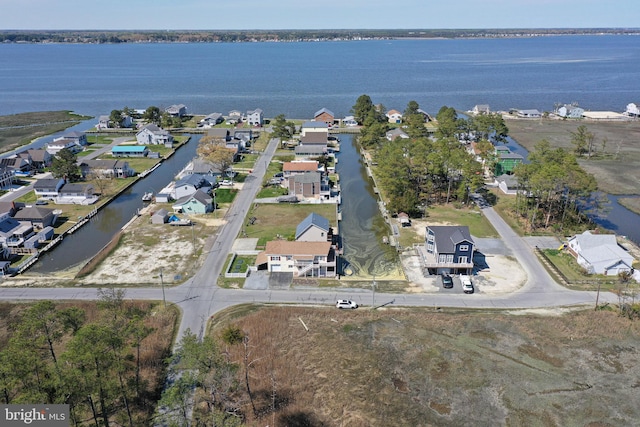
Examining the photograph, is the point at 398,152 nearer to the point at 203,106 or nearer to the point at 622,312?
the point at 622,312

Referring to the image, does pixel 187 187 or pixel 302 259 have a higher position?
pixel 187 187

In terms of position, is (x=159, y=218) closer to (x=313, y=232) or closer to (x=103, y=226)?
(x=103, y=226)

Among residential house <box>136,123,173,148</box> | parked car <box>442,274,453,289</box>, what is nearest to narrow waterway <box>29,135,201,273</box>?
residential house <box>136,123,173,148</box>

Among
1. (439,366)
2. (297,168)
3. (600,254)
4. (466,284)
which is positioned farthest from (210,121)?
(439,366)

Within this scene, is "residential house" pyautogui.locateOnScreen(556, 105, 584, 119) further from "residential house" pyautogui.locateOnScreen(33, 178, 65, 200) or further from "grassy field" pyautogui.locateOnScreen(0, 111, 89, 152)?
"grassy field" pyautogui.locateOnScreen(0, 111, 89, 152)

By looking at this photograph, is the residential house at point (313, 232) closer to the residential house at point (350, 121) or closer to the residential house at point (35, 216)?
the residential house at point (35, 216)

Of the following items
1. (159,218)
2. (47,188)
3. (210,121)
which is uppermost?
(210,121)
